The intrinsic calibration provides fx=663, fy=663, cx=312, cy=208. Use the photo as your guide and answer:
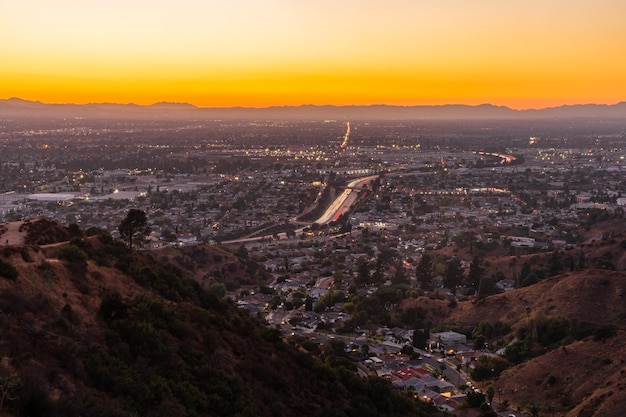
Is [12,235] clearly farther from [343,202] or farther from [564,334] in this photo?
[343,202]

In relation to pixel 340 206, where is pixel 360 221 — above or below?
below

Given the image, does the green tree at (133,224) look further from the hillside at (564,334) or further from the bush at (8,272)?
the hillside at (564,334)

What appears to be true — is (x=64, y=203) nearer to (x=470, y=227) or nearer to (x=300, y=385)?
(x=470, y=227)

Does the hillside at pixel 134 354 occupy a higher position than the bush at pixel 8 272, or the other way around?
the bush at pixel 8 272

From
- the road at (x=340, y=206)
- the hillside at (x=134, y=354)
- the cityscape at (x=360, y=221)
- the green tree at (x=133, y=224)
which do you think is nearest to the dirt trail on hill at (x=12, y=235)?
the cityscape at (x=360, y=221)

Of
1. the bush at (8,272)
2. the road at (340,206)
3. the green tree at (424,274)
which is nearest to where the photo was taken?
the bush at (8,272)

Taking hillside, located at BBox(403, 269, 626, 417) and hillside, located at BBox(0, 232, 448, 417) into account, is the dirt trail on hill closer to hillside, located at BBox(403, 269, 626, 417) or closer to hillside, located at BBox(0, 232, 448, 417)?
hillside, located at BBox(0, 232, 448, 417)

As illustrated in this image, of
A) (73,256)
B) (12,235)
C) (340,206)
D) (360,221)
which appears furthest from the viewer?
(340,206)

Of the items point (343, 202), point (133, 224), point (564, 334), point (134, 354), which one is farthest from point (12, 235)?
point (343, 202)
